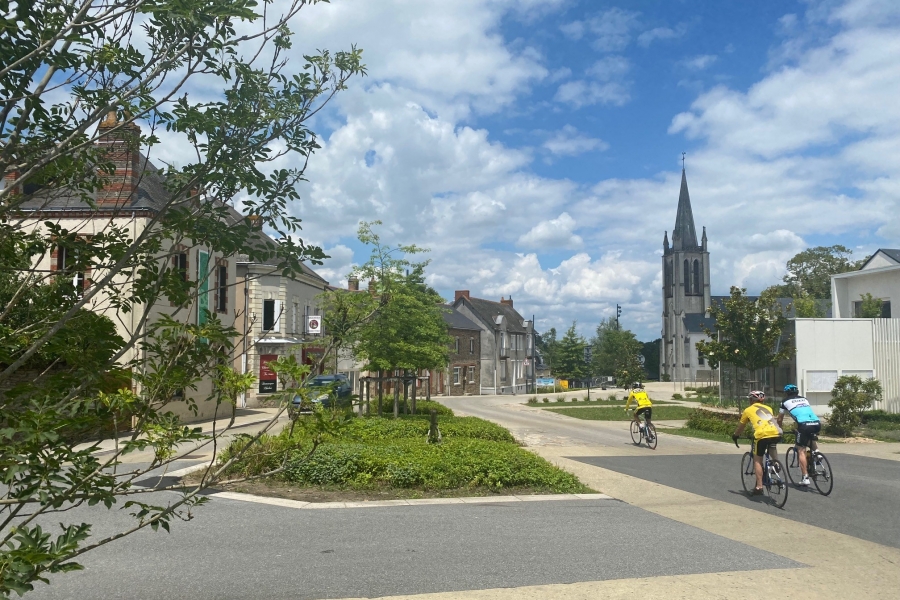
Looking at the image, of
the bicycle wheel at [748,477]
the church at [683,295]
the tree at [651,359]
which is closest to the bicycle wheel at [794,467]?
the bicycle wheel at [748,477]

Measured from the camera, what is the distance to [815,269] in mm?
78938

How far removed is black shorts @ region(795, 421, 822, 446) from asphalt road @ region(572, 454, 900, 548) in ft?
2.72

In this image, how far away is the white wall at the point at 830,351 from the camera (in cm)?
2914

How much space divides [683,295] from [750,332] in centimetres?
8338

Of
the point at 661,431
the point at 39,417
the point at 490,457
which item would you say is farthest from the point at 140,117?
the point at 661,431

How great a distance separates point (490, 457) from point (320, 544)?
514cm

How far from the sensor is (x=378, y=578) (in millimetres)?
6555

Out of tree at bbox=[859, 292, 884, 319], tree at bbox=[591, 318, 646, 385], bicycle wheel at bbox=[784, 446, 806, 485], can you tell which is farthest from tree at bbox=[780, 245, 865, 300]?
bicycle wheel at bbox=[784, 446, 806, 485]

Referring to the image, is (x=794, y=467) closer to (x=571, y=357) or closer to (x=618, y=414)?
(x=618, y=414)

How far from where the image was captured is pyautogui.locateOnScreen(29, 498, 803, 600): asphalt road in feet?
20.9

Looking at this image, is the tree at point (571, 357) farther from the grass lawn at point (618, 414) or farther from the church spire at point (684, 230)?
the church spire at point (684, 230)

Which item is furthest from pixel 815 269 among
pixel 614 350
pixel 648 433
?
pixel 648 433

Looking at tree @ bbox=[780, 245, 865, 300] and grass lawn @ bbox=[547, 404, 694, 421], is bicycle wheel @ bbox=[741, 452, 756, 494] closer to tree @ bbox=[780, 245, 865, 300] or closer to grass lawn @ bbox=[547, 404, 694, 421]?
grass lawn @ bbox=[547, 404, 694, 421]

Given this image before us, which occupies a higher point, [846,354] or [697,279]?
[697,279]
